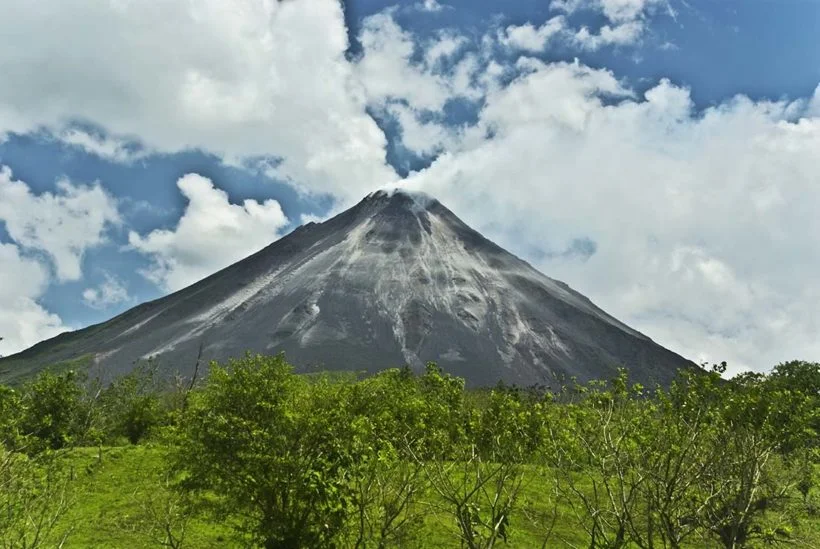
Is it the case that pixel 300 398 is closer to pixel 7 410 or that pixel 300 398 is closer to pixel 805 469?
pixel 7 410

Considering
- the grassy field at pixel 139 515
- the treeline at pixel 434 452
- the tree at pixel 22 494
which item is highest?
the treeline at pixel 434 452

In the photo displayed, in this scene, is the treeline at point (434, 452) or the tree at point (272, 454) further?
the tree at point (272, 454)

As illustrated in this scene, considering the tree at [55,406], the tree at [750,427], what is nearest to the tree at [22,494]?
the tree at [750,427]

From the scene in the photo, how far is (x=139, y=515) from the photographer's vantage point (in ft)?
117

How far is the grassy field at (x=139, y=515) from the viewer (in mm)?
31719

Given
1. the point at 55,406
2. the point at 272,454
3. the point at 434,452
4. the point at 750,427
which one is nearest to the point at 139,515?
the point at 272,454

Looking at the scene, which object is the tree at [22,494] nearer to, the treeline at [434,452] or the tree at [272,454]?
the treeline at [434,452]

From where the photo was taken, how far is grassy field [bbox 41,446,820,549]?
31.7m

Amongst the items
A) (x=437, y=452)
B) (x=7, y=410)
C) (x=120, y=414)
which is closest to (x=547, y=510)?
(x=437, y=452)

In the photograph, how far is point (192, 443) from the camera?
23062 millimetres

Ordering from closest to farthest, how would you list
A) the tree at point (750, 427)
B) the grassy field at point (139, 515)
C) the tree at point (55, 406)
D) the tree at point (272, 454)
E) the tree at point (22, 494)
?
the tree at point (750, 427) → the tree at point (22, 494) → the tree at point (272, 454) → the grassy field at point (139, 515) → the tree at point (55, 406)

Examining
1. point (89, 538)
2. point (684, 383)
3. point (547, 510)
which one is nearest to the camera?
point (684, 383)

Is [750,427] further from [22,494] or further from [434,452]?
[22,494]

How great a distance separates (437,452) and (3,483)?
43.1 feet
